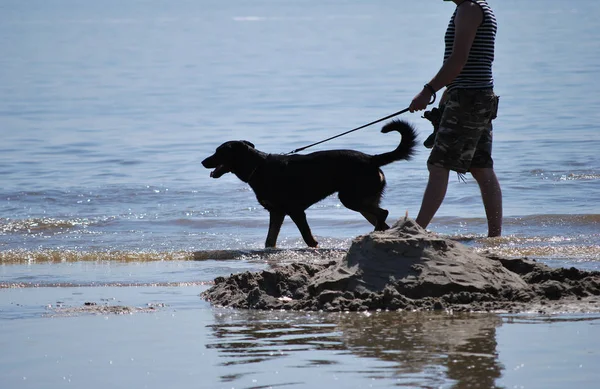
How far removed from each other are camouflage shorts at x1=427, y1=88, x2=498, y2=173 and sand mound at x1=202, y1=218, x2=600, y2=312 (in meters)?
1.12

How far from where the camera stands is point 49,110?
2077 cm

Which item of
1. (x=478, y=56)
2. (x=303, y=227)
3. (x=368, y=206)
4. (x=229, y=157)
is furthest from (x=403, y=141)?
(x=229, y=157)

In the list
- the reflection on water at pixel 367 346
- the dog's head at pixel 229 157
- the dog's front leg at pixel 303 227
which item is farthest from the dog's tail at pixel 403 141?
the reflection on water at pixel 367 346

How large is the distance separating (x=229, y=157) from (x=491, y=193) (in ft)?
7.76

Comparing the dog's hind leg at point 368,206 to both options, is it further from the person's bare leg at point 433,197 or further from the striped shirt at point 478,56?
the striped shirt at point 478,56

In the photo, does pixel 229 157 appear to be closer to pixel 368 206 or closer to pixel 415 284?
pixel 368 206

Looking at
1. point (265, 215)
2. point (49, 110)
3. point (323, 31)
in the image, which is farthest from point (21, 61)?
point (265, 215)

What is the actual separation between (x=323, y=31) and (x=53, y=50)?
50.2ft

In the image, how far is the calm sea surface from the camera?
4.64 metres

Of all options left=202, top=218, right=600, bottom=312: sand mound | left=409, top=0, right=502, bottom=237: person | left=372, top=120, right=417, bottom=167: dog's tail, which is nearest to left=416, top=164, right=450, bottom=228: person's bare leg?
left=409, top=0, right=502, bottom=237: person

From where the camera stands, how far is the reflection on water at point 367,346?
172 inches

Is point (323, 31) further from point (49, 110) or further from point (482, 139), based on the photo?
point (482, 139)


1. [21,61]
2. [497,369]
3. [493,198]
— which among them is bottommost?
[497,369]

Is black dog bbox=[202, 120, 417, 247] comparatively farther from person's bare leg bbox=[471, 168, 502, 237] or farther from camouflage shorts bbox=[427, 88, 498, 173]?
camouflage shorts bbox=[427, 88, 498, 173]
